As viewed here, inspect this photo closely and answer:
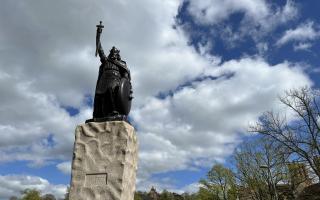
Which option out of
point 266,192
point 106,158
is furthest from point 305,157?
point 106,158

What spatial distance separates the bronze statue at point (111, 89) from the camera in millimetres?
9461

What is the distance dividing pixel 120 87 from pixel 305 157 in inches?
600

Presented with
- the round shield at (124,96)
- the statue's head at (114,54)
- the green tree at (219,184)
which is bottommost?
the round shield at (124,96)

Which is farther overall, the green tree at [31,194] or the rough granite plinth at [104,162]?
the green tree at [31,194]

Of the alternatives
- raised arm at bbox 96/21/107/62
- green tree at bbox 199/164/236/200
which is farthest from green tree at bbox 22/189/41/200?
raised arm at bbox 96/21/107/62

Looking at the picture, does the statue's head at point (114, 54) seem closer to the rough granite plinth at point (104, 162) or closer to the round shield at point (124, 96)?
the round shield at point (124, 96)

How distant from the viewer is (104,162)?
862 centimetres

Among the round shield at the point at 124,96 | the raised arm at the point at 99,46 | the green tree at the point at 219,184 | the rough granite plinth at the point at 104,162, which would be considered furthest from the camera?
the green tree at the point at 219,184

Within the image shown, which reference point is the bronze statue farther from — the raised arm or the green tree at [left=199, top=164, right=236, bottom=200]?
the green tree at [left=199, top=164, right=236, bottom=200]

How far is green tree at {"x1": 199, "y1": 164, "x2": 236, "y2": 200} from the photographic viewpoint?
4281cm

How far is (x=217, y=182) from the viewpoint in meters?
46.2

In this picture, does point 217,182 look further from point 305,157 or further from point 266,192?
point 305,157

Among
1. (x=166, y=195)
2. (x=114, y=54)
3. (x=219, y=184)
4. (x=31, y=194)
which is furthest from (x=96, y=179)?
(x=166, y=195)

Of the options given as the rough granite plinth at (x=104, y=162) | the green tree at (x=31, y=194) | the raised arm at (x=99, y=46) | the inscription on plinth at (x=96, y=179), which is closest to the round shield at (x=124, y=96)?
the rough granite plinth at (x=104, y=162)
